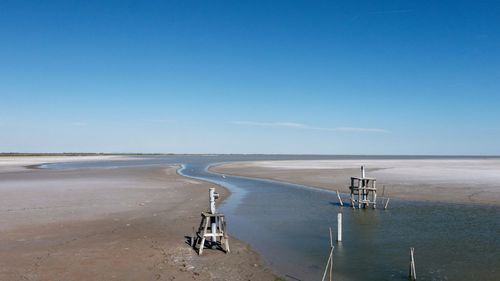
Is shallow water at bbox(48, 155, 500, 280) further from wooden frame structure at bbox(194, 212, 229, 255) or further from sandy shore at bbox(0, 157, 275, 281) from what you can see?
sandy shore at bbox(0, 157, 275, 281)

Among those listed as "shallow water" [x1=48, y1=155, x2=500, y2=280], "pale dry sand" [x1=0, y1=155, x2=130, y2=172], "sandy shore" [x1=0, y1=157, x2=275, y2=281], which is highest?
"pale dry sand" [x1=0, y1=155, x2=130, y2=172]

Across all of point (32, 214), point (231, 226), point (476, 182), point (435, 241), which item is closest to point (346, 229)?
point (435, 241)

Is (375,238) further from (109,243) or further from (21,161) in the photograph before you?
(21,161)

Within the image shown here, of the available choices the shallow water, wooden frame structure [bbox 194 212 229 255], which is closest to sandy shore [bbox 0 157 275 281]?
wooden frame structure [bbox 194 212 229 255]

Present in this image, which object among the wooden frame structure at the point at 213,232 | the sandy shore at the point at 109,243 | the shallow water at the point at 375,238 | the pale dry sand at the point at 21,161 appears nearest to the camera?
the sandy shore at the point at 109,243

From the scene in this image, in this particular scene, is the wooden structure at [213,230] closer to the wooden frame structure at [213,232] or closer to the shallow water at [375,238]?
the wooden frame structure at [213,232]

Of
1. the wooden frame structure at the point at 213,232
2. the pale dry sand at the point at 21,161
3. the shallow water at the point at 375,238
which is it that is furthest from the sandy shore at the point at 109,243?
the pale dry sand at the point at 21,161
